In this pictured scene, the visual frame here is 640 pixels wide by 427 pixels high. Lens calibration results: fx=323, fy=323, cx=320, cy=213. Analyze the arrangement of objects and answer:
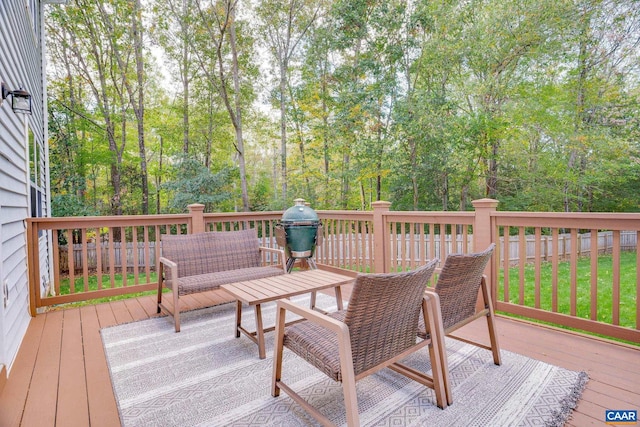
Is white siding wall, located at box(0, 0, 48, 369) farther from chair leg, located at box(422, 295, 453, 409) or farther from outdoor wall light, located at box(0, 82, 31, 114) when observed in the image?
chair leg, located at box(422, 295, 453, 409)

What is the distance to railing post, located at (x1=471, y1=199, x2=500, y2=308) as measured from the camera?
10.2ft

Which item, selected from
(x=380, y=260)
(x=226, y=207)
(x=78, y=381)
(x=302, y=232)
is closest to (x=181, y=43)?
(x=226, y=207)

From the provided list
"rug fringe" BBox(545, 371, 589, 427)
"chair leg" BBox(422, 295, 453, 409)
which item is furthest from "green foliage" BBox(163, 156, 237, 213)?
"rug fringe" BBox(545, 371, 589, 427)

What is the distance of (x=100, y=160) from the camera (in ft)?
30.8

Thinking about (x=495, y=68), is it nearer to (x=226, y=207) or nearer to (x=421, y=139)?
(x=421, y=139)

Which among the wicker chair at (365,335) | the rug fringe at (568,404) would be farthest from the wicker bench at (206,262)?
the rug fringe at (568,404)

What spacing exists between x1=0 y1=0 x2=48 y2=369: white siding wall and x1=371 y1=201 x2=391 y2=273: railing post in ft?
11.5

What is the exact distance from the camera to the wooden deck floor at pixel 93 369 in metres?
1.81

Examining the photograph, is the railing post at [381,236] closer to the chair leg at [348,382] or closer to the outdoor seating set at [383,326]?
the outdoor seating set at [383,326]

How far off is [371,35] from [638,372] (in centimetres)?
895

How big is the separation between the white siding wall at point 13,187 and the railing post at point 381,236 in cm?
351

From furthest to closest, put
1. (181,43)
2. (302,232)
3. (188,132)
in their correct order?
(188,132)
(181,43)
(302,232)

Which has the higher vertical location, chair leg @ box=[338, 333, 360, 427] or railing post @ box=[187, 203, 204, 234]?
railing post @ box=[187, 203, 204, 234]

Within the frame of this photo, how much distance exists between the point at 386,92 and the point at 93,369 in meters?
8.47
